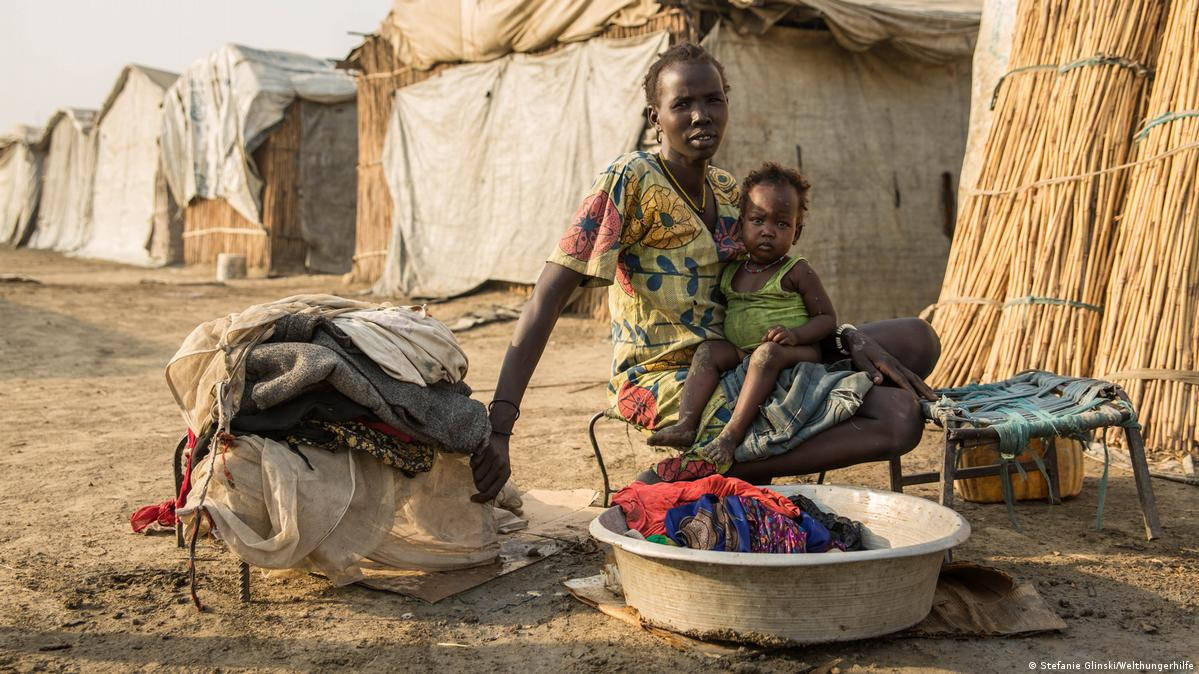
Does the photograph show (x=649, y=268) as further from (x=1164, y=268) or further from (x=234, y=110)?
(x=234, y=110)

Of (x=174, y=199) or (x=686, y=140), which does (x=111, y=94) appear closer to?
(x=174, y=199)

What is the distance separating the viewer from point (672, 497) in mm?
2324

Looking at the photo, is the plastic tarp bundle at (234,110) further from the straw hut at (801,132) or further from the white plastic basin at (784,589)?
the white plastic basin at (784,589)

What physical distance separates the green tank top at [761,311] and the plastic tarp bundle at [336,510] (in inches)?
33.4

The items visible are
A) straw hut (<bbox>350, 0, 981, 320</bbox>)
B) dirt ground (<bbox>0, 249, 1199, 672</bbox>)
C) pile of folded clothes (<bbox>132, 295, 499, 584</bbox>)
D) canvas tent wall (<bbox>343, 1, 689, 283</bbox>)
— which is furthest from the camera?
canvas tent wall (<bbox>343, 1, 689, 283</bbox>)

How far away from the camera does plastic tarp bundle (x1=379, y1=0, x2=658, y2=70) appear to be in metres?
7.28

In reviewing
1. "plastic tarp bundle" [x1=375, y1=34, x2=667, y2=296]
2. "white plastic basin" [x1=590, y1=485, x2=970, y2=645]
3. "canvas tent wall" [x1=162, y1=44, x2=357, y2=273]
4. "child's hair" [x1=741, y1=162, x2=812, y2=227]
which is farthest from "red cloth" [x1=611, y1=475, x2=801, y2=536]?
"canvas tent wall" [x1=162, y1=44, x2=357, y2=273]

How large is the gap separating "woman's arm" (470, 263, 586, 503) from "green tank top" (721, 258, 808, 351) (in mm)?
476

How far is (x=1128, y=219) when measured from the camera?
380 centimetres

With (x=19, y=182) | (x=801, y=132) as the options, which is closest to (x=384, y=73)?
(x=801, y=132)

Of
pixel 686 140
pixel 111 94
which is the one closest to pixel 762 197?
pixel 686 140

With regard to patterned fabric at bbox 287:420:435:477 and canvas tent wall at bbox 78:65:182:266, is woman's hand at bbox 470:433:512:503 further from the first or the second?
canvas tent wall at bbox 78:65:182:266

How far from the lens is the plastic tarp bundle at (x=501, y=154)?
7.43m

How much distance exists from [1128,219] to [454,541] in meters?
2.89
